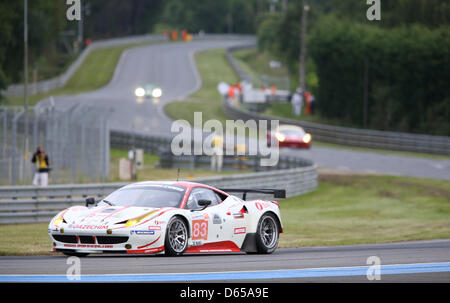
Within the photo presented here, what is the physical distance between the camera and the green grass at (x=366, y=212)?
18.2 m

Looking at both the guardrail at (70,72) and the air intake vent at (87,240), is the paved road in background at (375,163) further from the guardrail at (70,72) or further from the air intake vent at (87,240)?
the air intake vent at (87,240)

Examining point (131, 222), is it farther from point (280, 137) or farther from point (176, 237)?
point (280, 137)

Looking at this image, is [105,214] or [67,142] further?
[67,142]

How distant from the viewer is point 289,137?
42.6m

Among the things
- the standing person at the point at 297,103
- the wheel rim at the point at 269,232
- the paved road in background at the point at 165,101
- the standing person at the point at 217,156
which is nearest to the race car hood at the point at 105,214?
the wheel rim at the point at 269,232

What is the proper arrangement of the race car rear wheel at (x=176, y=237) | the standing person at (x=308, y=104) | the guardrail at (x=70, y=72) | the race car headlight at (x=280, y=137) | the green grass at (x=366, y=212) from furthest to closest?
the guardrail at (x=70, y=72) → the standing person at (x=308, y=104) → the race car headlight at (x=280, y=137) → the green grass at (x=366, y=212) → the race car rear wheel at (x=176, y=237)

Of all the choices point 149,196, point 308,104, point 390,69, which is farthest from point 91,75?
point 149,196

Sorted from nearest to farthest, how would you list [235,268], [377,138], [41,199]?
[235,268] → [41,199] → [377,138]

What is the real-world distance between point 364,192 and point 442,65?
17.8 m

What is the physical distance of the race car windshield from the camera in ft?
40.9

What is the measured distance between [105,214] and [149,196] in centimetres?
94

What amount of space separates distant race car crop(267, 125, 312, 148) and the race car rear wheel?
29992mm

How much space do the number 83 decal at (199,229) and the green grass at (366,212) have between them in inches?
140

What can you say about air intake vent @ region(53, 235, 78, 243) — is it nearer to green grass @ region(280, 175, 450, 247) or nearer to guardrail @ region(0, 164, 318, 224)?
green grass @ region(280, 175, 450, 247)
